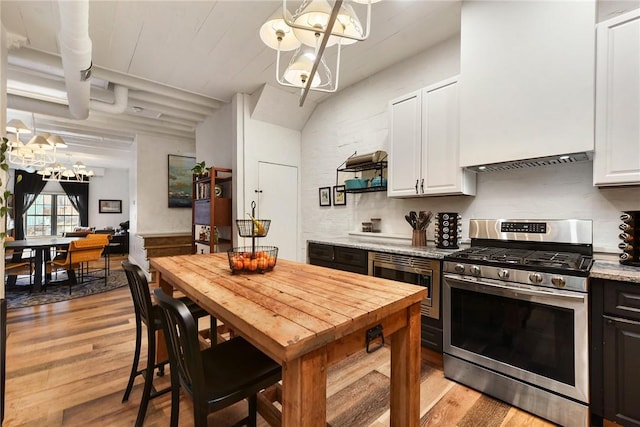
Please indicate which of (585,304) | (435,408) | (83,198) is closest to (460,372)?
(435,408)

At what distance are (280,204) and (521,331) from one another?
331 cm

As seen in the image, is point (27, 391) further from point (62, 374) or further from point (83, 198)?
point (83, 198)

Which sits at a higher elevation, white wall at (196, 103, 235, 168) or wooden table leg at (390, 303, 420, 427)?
white wall at (196, 103, 235, 168)

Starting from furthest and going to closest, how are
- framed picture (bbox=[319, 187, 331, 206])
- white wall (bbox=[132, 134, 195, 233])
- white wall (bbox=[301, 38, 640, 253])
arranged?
white wall (bbox=[132, 134, 195, 233]) < framed picture (bbox=[319, 187, 331, 206]) < white wall (bbox=[301, 38, 640, 253])

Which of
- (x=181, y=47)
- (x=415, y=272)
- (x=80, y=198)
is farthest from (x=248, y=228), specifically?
(x=80, y=198)

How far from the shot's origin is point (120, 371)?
7.43 ft

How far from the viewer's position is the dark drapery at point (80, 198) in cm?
958

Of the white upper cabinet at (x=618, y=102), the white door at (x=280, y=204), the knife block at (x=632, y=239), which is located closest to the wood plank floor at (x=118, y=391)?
the knife block at (x=632, y=239)

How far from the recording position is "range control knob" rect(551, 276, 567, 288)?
5.37ft

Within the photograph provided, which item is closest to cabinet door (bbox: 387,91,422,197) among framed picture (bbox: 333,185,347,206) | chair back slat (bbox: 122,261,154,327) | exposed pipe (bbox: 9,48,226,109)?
framed picture (bbox: 333,185,347,206)

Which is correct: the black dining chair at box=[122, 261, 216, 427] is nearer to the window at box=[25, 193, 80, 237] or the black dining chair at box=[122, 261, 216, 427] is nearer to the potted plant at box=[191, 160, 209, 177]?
the potted plant at box=[191, 160, 209, 177]

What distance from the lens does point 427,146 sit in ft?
8.77

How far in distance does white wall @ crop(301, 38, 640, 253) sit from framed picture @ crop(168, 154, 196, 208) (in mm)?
3573

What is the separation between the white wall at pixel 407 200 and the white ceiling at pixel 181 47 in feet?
0.75
